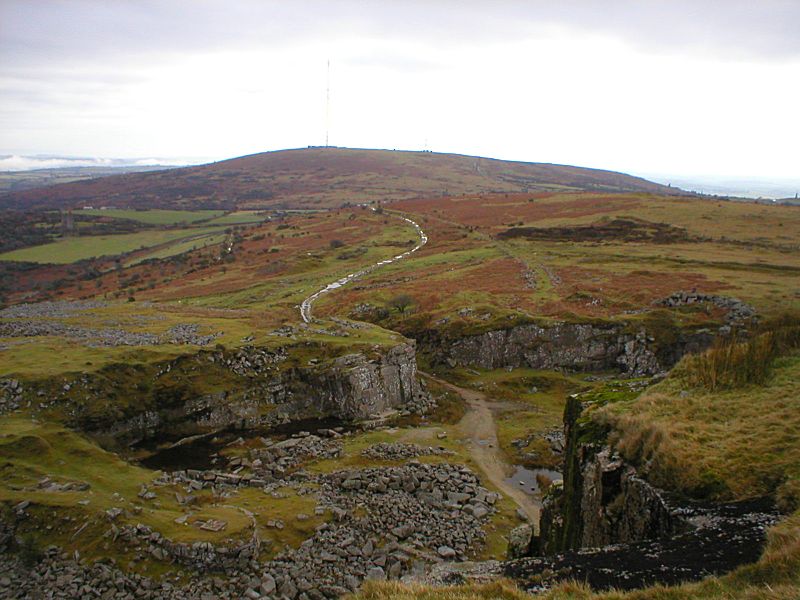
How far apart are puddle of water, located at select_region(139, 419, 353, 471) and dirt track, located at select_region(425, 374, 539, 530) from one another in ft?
29.1

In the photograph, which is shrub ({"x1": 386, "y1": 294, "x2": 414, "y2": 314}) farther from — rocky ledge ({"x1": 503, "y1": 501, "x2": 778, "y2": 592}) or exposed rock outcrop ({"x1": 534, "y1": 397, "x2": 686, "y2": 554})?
rocky ledge ({"x1": 503, "y1": 501, "x2": 778, "y2": 592})

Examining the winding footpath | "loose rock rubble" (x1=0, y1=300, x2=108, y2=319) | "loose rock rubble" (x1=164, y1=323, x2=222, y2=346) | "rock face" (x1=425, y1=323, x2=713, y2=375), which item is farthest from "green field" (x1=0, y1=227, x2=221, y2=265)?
"rock face" (x1=425, y1=323, x2=713, y2=375)

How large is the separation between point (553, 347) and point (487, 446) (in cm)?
1740

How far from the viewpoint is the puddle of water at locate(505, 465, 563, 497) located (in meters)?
31.7

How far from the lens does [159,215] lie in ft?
582

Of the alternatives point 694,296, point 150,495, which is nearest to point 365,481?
point 150,495

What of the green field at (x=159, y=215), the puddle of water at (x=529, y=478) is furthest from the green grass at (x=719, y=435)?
the green field at (x=159, y=215)

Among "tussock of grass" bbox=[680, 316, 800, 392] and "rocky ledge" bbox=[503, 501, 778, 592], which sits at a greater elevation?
"tussock of grass" bbox=[680, 316, 800, 392]

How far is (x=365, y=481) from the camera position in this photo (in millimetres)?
29281

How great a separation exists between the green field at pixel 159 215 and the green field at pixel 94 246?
19.5 m

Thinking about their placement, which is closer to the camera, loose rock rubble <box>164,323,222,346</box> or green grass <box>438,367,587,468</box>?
green grass <box>438,367,587,468</box>

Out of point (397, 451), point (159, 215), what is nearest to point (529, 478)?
point (397, 451)

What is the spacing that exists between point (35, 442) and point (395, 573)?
1797 centimetres

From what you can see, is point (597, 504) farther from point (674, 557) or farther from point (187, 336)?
point (187, 336)
